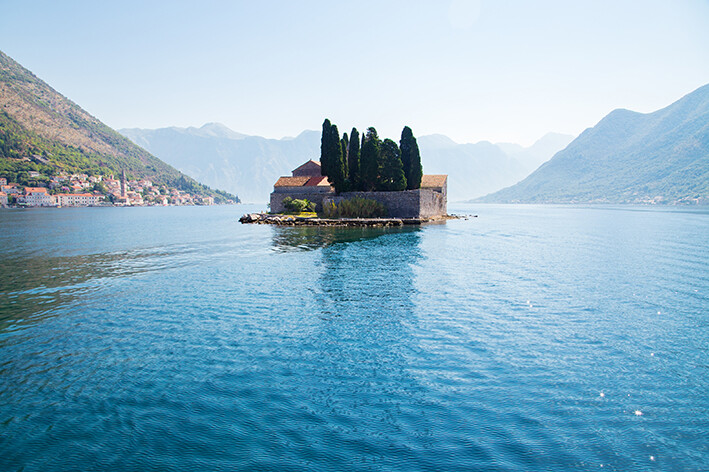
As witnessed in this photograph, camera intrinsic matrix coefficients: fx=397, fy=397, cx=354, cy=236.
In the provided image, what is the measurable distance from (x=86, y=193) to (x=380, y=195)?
436ft

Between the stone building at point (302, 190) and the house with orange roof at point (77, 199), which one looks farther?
the house with orange roof at point (77, 199)

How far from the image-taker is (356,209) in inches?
2014

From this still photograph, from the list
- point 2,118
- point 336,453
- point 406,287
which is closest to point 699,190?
point 406,287

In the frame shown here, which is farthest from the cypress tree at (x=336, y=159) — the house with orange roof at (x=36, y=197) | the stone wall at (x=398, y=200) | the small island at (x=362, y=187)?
the house with orange roof at (x=36, y=197)

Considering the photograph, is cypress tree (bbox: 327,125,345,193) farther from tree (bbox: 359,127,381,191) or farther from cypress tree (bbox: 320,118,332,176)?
tree (bbox: 359,127,381,191)

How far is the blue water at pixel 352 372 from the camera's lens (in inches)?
223

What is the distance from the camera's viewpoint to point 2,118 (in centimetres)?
13875

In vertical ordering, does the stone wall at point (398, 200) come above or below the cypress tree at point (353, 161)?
below

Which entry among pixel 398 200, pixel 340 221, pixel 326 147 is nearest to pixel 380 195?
pixel 398 200

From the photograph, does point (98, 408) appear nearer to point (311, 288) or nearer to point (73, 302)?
point (73, 302)

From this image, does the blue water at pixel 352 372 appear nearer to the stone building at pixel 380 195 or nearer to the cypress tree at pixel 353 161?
the stone building at pixel 380 195

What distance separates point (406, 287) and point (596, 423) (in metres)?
10.3

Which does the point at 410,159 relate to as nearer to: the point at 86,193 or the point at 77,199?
the point at 77,199

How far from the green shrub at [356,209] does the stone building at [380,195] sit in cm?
112
